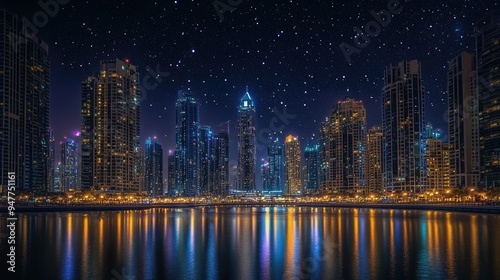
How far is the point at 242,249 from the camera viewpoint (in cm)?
4381

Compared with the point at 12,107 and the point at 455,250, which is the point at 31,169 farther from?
the point at 455,250

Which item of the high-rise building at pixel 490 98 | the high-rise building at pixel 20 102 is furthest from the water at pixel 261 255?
the high-rise building at pixel 20 102

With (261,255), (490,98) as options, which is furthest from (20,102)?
(261,255)

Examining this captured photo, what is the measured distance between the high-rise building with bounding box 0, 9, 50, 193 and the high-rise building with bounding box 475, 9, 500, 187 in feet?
520

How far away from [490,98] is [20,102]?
165 metres

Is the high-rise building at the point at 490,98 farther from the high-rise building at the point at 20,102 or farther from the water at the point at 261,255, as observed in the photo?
the high-rise building at the point at 20,102

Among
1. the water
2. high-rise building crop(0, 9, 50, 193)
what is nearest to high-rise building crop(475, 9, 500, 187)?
the water

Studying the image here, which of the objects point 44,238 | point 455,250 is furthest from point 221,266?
point 44,238

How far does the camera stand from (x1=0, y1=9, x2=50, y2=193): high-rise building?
169m

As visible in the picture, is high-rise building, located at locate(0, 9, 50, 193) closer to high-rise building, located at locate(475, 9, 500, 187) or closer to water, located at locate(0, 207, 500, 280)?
water, located at locate(0, 207, 500, 280)

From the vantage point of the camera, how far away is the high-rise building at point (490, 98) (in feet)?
500

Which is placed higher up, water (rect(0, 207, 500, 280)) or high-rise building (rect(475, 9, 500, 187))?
high-rise building (rect(475, 9, 500, 187))

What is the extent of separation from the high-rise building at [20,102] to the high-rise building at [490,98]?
15863cm

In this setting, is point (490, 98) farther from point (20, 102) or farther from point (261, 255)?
point (20, 102)
